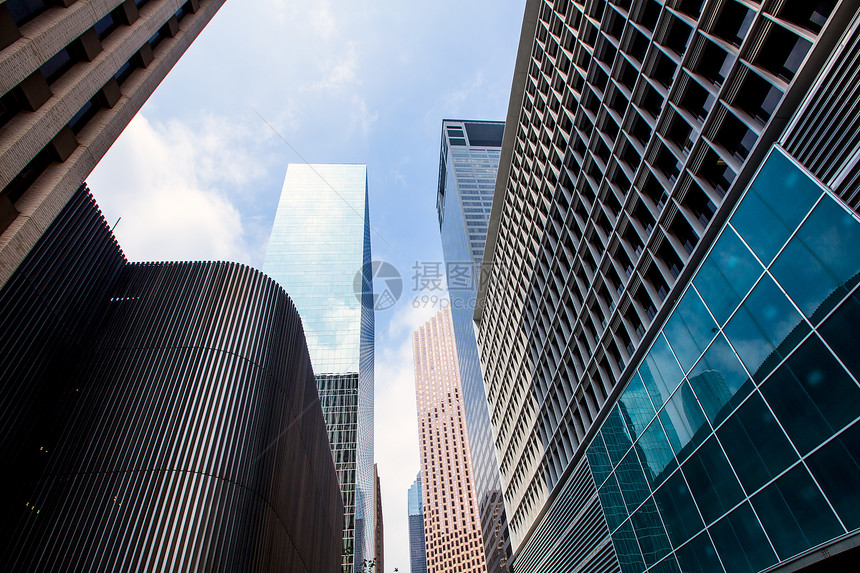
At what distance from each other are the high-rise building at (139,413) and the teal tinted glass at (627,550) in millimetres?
17996

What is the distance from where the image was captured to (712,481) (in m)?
18.2

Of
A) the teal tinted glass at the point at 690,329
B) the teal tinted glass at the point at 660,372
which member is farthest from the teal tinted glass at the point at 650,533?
the teal tinted glass at the point at 690,329

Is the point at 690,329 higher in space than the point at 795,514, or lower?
higher

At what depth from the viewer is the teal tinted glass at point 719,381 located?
652 inches

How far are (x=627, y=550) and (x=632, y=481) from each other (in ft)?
13.6

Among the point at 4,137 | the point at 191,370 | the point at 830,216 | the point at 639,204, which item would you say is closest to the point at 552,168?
the point at 639,204

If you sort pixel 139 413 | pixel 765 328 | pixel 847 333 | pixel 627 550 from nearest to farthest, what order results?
pixel 847 333, pixel 765 328, pixel 139 413, pixel 627 550

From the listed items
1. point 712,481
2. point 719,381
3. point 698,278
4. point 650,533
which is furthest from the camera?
point 650,533

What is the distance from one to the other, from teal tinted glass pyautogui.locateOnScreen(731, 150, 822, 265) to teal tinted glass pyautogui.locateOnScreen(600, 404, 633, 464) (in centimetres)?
1373

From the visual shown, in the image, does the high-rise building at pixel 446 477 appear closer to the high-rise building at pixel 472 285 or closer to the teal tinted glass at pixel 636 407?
the high-rise building at pixel 472 285

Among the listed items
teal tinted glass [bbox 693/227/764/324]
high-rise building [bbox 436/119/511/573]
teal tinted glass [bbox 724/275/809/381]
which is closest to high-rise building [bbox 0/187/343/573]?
teal tinted glass [bbox 724/275/809/381]

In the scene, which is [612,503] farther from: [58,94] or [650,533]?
[58,94]

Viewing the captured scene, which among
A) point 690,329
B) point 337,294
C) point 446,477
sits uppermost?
point 337,294

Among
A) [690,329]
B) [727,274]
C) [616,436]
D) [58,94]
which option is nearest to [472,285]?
[616,436]
